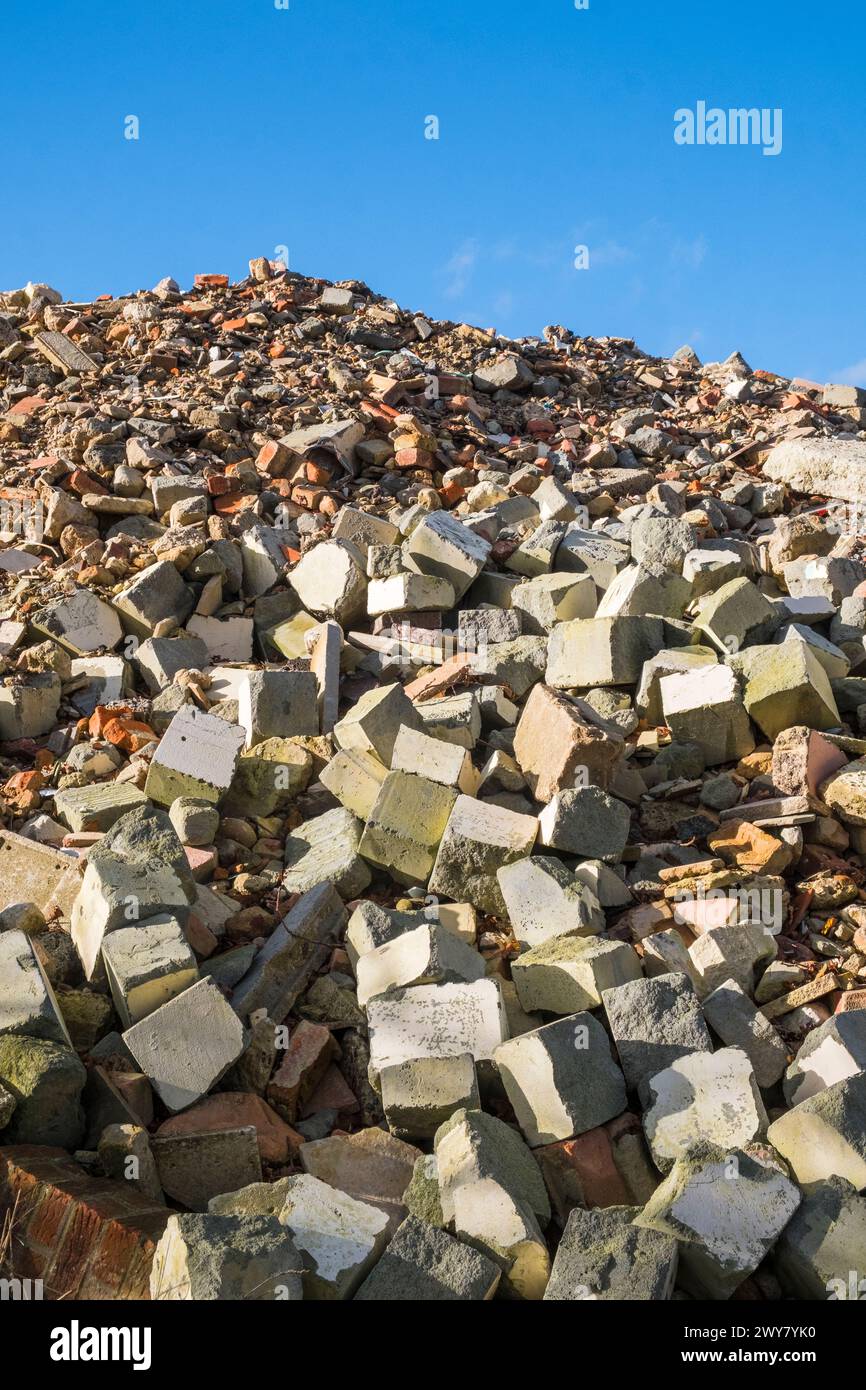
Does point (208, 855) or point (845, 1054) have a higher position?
point (208, 855)

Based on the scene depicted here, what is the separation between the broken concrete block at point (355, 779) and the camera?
5766mm

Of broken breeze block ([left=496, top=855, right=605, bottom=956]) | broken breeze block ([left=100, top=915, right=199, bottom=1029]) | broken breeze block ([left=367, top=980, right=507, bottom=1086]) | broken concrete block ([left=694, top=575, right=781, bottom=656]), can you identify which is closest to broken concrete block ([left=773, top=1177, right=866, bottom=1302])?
broken breeze block ([left=367, top=980, right=507, bottom=1086])

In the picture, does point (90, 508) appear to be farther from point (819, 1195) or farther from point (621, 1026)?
point (819, 1195)

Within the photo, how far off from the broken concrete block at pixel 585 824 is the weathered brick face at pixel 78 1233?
2307mm

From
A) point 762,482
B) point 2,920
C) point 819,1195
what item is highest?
point 762,482

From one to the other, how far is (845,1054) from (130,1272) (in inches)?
100

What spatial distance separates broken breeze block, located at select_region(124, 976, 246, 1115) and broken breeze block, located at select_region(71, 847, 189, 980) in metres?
0.46

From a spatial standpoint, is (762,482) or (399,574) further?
(762,482)

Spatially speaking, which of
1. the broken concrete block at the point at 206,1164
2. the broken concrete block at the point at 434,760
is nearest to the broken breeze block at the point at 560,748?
the broken concrete block at the point at 434,760

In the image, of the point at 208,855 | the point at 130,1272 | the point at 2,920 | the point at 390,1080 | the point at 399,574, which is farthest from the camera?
the point at 399,574

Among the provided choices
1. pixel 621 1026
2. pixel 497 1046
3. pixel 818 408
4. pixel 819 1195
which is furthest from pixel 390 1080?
pixel 818 408

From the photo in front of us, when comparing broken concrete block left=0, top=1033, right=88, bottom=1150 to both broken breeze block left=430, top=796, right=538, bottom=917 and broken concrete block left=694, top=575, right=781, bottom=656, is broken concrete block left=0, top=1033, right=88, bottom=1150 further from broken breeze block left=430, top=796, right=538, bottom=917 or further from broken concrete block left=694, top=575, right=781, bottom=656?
broken concrete block left=694, top=575, right=781, bottom=656

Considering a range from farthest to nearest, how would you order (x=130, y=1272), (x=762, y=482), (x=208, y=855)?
(x=762, y=482), (x=208, y=855), (x=130, y=1272)

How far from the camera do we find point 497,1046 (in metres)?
4.31
